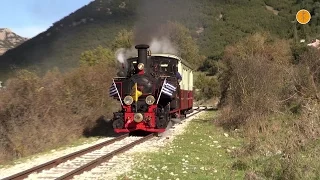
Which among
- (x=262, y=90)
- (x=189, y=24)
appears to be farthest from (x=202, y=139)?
(x=189, y=24)

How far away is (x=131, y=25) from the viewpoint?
76312mm

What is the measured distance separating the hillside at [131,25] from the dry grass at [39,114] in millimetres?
49256

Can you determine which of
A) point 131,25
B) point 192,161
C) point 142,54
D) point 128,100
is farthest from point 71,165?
point 131,25

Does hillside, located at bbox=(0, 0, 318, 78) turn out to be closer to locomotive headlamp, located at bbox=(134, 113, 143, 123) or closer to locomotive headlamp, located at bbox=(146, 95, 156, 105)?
locomotive headlamp, located at bbox=(146, 95, 156, 105)

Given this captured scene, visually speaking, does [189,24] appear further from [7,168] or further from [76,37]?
[7,168]

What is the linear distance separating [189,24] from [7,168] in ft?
233

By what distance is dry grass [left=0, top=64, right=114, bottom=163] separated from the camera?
1706cm

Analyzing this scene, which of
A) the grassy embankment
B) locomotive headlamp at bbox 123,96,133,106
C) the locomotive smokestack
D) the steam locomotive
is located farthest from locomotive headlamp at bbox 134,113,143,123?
the locomotive smokestack

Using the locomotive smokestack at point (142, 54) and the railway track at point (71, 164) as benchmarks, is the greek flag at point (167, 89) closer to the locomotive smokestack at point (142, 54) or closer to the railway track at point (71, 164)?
the locomotive smokestack at point (142, 54)

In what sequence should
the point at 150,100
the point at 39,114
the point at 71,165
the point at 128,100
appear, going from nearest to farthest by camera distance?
the point at 71,165 → the point at 150,100 → the point at 128,100 → the point at 39,114

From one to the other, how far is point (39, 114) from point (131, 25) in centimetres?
5931

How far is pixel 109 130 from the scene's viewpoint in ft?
69.8

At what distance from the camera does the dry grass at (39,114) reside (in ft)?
56.0

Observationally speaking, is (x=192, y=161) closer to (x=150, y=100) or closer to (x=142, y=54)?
(x=150, y=100)
